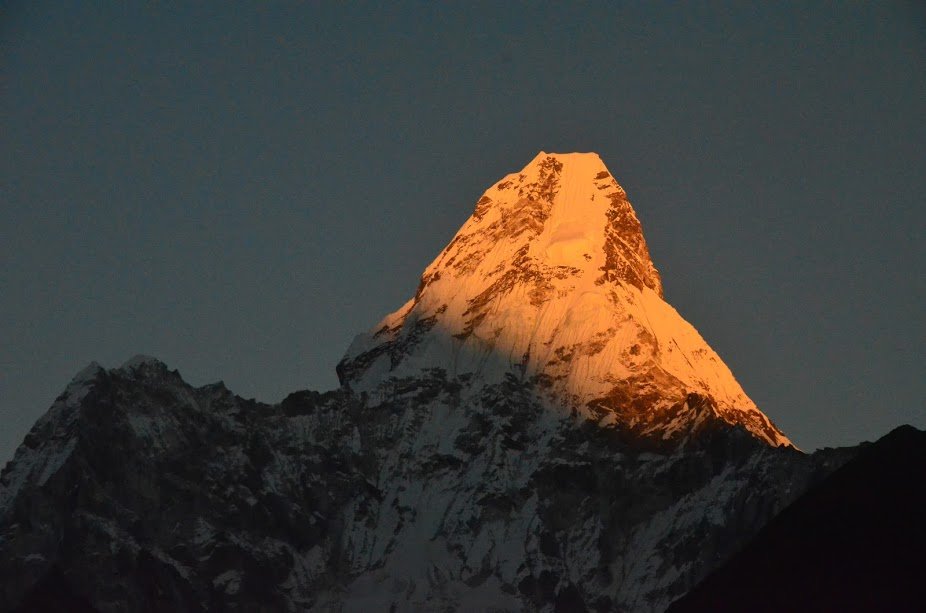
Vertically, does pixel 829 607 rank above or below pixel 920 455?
below

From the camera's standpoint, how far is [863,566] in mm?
190375

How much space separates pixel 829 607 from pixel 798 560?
7.47 metres

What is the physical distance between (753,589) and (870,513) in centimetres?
791

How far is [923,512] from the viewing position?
192625 millimetres

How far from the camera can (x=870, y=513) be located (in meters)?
195

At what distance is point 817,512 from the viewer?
19938 cm

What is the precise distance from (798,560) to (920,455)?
9506mm

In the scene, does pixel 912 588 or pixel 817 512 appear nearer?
pixel 912 588

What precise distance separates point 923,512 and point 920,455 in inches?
263

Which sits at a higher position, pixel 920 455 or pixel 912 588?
pixel 920 455

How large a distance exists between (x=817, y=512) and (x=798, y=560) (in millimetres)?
4239

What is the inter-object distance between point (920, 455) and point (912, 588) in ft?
48.2

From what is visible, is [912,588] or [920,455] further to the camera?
[920,455]

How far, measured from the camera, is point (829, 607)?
189125 millimetres
